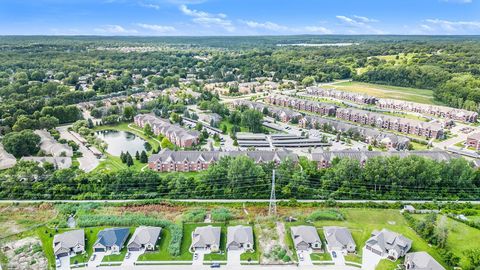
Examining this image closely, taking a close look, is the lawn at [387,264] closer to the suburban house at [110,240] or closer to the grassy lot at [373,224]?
the grassy lot at [373,224]

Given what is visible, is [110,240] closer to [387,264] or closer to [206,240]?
[206,240]

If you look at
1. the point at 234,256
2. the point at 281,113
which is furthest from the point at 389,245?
the point at 281,113

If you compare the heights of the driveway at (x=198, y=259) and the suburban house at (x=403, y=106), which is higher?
the suburban house at (x=403, y=106)

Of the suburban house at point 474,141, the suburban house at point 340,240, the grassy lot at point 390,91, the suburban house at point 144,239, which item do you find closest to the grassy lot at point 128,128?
the suburban house at point 144,239

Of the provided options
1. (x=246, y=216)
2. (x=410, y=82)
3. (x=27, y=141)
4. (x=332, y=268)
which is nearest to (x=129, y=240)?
(x=246, y=216)

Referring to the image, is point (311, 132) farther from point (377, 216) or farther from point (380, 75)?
point (380, 75)
